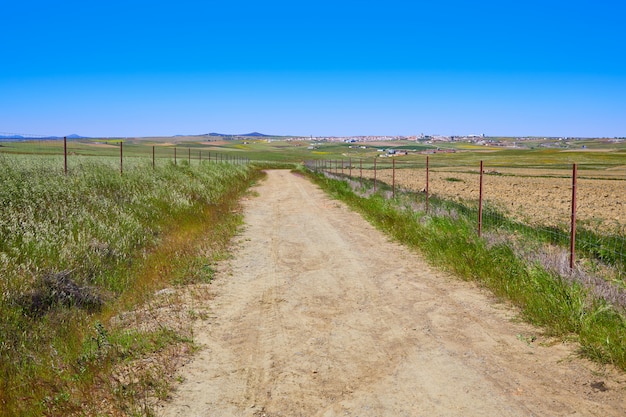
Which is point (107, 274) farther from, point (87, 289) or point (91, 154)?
point (91, 154)

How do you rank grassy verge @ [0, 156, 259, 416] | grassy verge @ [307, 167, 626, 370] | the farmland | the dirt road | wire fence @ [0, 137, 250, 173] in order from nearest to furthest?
the dirt road → grassy verge @ [0, 156, 259, 416] → the farmland → grassy verge @ [307, 167, 626, 370] → wire fence @ [0, 137, 250, 173]

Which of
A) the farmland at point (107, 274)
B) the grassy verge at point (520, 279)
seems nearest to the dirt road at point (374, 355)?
the grassy verge at point (520, 279)

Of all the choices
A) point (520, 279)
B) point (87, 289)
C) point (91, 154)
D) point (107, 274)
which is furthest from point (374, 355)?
point (91, 154)

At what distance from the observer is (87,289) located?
652 centimetres

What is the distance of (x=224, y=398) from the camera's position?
415 centimetres

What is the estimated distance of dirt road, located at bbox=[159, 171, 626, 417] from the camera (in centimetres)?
404

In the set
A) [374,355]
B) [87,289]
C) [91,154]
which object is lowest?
[374,355]

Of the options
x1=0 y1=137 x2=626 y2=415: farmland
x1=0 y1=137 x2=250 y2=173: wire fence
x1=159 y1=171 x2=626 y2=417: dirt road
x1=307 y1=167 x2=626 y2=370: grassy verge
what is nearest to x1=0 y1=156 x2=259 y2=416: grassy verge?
x1=0 y1=137 x2=626 y2=415: farmland

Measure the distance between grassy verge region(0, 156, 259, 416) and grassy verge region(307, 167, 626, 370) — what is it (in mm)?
3972

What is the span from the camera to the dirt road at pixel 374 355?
4.04 meters

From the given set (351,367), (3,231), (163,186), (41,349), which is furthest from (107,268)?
(163,186)

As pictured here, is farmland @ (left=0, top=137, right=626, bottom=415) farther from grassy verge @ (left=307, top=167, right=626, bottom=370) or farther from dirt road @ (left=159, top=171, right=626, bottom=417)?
dirt road @ (left=159, top=171, right=626, bottom=417)

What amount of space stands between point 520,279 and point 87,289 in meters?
5.84

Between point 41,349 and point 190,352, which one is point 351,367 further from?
point 41,349
